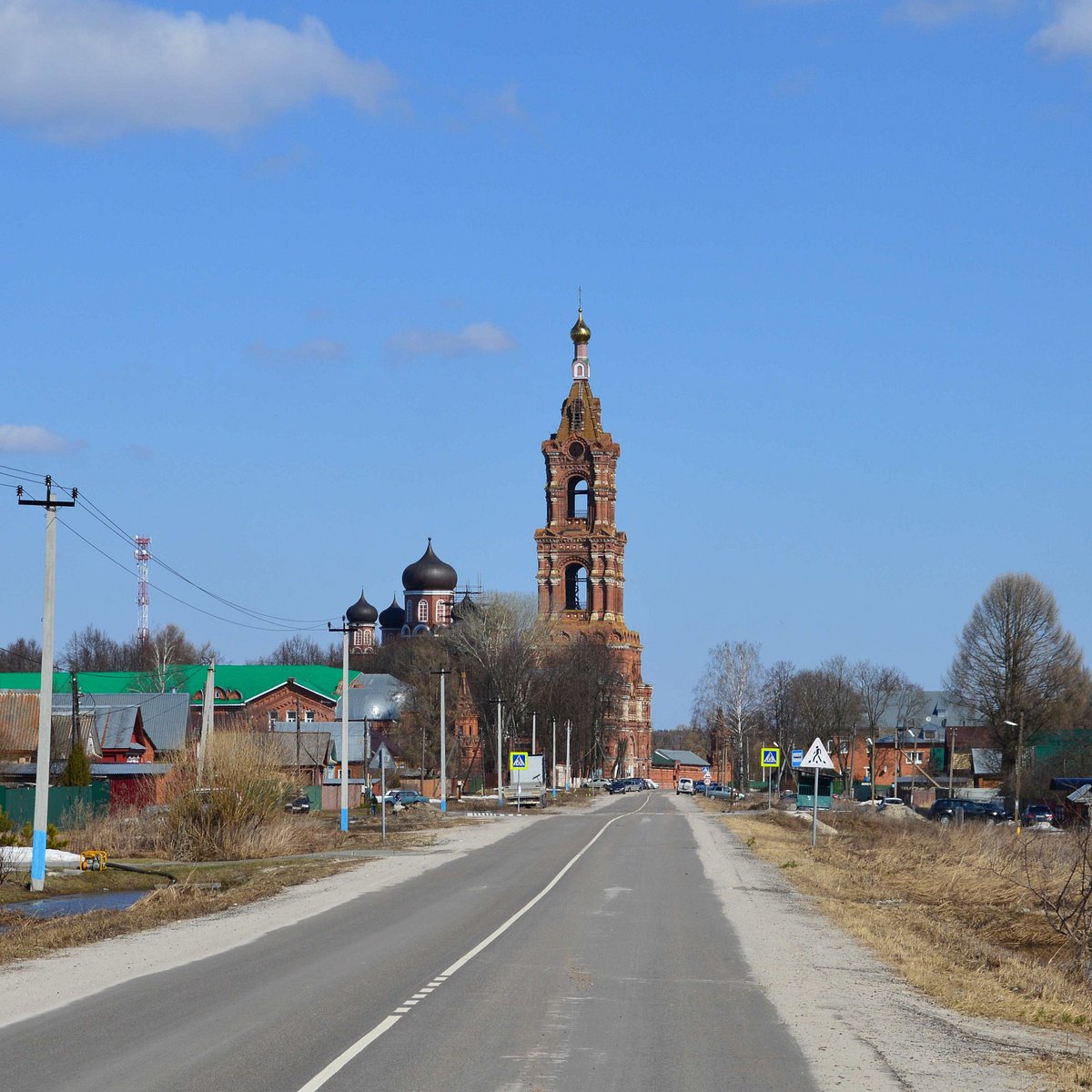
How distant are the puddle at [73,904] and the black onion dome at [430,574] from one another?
119227 mm

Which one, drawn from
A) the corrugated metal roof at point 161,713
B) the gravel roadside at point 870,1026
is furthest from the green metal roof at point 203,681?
the gravel roadside at point 870,1026

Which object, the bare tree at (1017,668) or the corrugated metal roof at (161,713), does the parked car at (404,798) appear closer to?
the corrugated metal roof at (161,713)

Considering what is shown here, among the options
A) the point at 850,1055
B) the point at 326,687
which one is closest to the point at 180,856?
the point at 850,1055

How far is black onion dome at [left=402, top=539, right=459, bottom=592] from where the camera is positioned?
477 ft

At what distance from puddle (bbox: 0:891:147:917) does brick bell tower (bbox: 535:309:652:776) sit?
314 ft

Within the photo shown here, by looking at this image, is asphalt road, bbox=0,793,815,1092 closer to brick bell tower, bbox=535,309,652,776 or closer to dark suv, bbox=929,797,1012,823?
dark suv, bbox=929,797,1012,823

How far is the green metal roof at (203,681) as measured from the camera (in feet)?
352

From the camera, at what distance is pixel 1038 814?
210 feet

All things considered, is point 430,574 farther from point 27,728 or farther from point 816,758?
point 816,758

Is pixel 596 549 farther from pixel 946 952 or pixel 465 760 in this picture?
pixel 946 952

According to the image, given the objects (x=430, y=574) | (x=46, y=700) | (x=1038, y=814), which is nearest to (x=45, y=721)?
(x=46, y=700)

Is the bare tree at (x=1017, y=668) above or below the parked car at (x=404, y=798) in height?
above

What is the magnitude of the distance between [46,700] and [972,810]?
4902 cm

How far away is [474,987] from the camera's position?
1314cm
